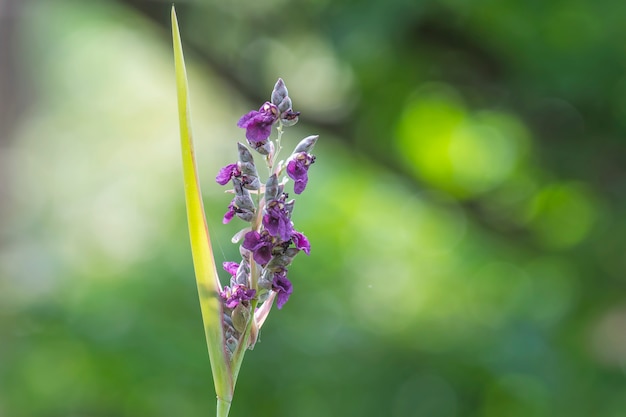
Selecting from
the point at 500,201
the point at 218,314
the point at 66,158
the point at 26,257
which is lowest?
the point at 218,314

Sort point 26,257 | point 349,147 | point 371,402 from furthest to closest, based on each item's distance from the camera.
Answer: point 26,257 → point 349,147 → point 371,402

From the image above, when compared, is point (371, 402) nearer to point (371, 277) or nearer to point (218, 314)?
point (371, 277)

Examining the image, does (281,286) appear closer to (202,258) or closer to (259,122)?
Result: (202,258)

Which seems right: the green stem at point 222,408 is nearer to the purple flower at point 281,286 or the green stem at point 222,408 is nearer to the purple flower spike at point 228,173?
the purple flower at point 281,286

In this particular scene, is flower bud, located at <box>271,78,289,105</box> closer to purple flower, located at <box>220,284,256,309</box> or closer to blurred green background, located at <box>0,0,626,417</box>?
purple flower, located at <box>220,284,256,309</box>

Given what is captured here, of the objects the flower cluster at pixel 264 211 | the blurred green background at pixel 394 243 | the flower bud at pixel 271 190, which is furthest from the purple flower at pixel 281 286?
the blurred green background at pixel 394 243

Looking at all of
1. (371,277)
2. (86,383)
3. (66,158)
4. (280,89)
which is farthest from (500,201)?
(66,158)
